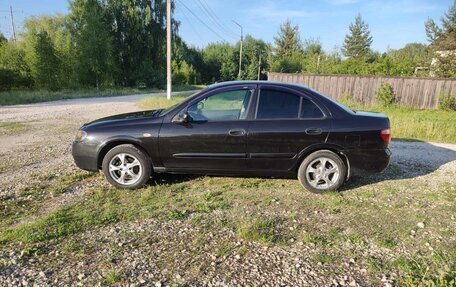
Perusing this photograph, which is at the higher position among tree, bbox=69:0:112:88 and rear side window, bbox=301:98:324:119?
tree, bbox=69:0:112:88

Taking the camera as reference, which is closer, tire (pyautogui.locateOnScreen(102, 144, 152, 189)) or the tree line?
tire (pyautogui.locateOnScreen(102, 144, 152, 189))

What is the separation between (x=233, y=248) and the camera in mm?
3289

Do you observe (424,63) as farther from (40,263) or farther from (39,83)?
(39,83)

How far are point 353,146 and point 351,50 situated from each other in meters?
59.6

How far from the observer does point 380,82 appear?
18.1m

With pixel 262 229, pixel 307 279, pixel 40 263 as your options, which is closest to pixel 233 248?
pixel 262 229

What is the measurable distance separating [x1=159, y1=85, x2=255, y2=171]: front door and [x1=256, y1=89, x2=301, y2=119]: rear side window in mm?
209

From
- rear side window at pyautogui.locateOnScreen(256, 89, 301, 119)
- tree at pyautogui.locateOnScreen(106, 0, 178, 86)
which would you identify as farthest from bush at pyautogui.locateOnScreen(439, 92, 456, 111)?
tree at pyautogui.locateOnScreen(106, 0, 178, 86)

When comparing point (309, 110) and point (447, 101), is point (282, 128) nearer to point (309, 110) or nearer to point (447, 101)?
point (309, 110)

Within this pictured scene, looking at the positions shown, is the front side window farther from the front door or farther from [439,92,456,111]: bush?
[439,92,456,111]: bush

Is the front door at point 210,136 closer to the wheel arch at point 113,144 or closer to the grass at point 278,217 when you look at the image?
the wheel arch at point 113,144

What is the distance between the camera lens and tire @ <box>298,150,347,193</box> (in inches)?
189

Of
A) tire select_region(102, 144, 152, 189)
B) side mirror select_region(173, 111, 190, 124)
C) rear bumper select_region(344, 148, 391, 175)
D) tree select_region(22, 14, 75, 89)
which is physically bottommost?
tire select_region(102, 144, 152, 189)

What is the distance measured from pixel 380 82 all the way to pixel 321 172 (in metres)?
15.6
